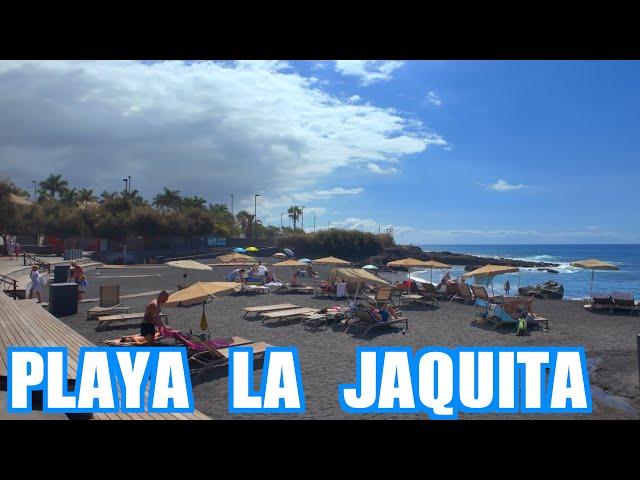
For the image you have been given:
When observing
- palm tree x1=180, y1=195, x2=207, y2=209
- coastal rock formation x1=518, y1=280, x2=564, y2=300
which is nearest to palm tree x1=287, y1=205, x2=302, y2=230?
palm tree x1=180, y1=195, x2=207, y2=209

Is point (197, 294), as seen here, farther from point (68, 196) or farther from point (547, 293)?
point (68, 196)

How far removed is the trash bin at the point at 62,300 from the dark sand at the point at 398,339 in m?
0.39

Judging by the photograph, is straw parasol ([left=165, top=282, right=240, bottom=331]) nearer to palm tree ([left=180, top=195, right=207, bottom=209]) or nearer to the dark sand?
the dark sand

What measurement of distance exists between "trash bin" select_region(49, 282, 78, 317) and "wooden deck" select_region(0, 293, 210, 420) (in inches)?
33.5

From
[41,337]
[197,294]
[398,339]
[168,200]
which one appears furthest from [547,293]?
[168,200]

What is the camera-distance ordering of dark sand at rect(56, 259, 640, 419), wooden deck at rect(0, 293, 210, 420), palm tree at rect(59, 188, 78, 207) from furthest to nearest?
palm tree at rect(59, 188, 78, 207)
dark sand at rect(56, 259, 640, 419)
wooden deck at rect(0, 293, 210, 420)

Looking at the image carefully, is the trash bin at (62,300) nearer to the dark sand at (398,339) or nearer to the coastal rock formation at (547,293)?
the dark sand at (398,339)

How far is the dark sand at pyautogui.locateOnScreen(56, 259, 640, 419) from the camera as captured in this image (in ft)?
19.6

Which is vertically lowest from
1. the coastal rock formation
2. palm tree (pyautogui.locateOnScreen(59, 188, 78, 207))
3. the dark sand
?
the coastal rock formation

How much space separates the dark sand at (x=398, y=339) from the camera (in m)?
5.97

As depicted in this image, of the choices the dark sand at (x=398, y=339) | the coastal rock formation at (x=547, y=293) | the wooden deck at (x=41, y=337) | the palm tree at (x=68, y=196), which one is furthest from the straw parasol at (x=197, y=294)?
the palm tree at (x=68, y=196)

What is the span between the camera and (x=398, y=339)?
10.3 metres
